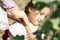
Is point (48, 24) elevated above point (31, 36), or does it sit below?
above

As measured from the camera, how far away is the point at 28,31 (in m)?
0.91

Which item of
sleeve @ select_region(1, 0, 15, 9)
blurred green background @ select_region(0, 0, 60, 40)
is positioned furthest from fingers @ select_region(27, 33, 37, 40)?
sleeve @ select_region(1, 0, 15, 9)

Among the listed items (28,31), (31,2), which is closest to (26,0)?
(31,2)

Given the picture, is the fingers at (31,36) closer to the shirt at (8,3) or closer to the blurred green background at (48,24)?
the blurred green background at (48,24)

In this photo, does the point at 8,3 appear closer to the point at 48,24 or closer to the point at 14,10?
the point at 14,10

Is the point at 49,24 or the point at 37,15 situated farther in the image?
the point at 37,15

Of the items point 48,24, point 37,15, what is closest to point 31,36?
point 37,15

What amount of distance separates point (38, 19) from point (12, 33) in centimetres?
12

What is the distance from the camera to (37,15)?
35.4 inches

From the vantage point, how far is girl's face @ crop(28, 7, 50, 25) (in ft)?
2.86

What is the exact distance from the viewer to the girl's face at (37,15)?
0.87 metres

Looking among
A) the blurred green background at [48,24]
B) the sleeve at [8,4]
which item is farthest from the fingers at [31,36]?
the sleeve at [8,4]

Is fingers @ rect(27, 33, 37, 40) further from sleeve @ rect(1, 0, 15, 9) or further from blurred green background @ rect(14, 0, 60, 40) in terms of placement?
sleeve @ rect(1, 0, 15, 9)

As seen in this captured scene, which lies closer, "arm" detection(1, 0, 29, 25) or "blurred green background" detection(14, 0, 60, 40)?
"blurred green background" detection(14, 0, 60, 40)
